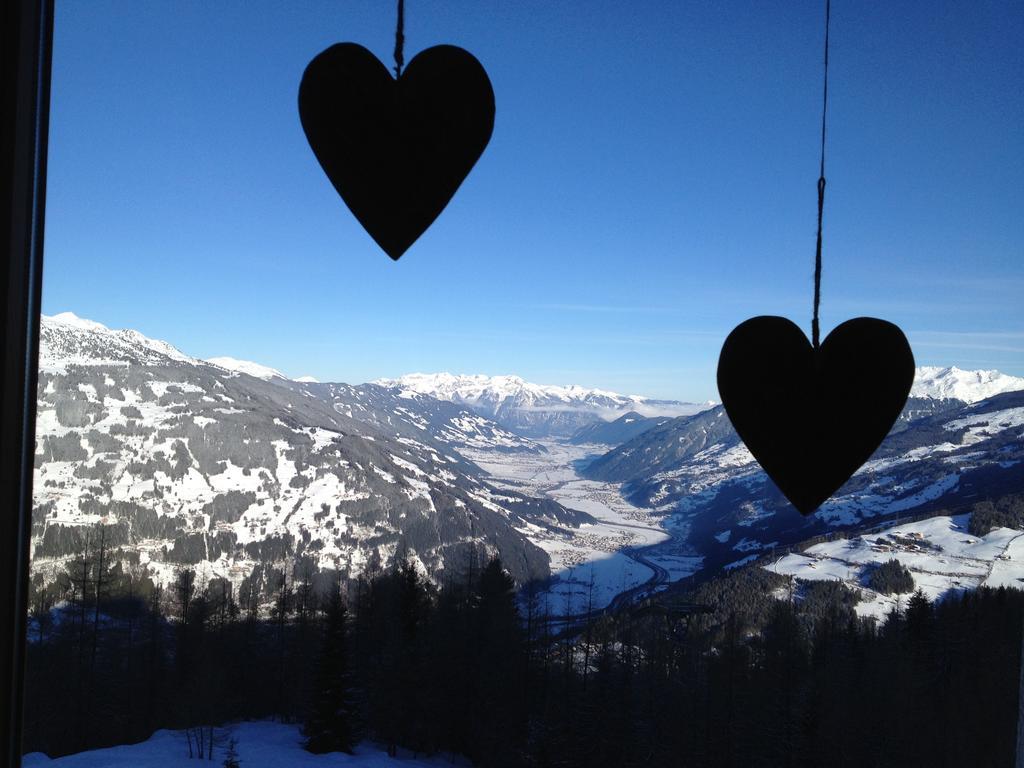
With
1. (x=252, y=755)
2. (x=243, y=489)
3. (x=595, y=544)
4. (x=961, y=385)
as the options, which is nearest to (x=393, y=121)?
(x=252, y=755)

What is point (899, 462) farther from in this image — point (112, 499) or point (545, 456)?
point (545, 456)

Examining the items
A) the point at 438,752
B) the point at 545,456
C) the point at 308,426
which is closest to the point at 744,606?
the point at 438,752

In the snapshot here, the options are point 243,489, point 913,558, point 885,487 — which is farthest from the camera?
point 243,489

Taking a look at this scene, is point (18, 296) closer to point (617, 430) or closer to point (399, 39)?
point (399, 39)

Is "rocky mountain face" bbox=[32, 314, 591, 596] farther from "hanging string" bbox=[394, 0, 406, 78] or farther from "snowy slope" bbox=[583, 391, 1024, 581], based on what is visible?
"hanging string" bbox=[394, 0, 406, 78]

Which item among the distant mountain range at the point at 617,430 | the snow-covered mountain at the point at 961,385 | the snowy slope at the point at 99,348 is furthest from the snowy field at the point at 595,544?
the snow-covered mountain at the point at 961,385

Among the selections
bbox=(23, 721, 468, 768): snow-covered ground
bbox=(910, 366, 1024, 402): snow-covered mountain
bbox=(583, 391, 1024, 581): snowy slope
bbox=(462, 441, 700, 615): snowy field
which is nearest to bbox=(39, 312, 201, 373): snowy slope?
bbox=(462, 441, 700, 615): snowy field

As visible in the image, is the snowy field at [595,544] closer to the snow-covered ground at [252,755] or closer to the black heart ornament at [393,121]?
the snow-covered ground at [252,755]
